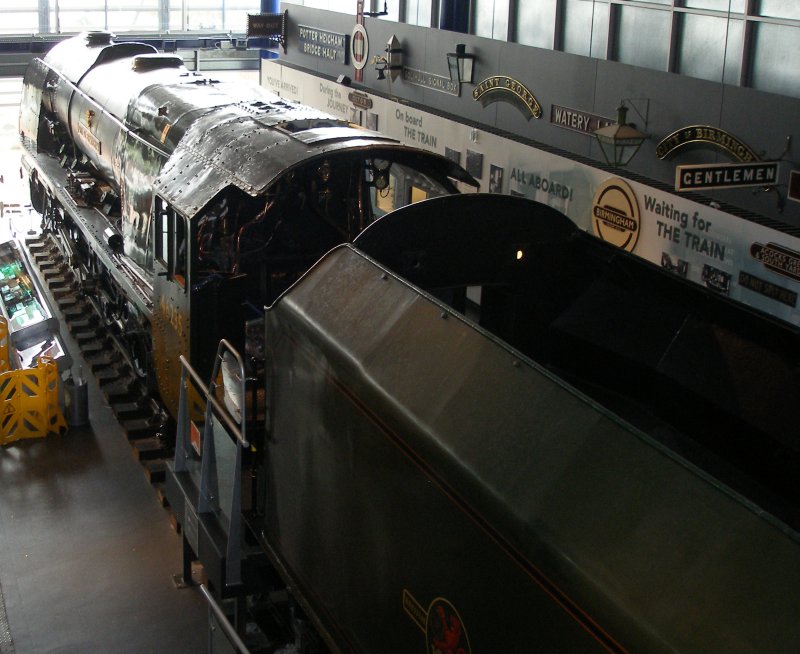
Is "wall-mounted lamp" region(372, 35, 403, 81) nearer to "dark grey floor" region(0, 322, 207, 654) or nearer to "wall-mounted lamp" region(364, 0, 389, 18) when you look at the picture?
"wall-mounted lamp" region(364, 0, 389, 18)

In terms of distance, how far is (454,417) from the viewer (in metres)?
3.60

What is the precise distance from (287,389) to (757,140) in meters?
6.05

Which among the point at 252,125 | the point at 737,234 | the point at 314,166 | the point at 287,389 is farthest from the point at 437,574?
the point at 737,234

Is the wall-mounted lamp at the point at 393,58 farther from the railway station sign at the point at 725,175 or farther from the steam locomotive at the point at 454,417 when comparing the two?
the railway station sign at the point at 725,175

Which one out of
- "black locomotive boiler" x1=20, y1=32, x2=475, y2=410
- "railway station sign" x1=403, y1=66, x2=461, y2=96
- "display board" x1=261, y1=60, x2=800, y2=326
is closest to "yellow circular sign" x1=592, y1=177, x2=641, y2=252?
"display board" x1=261, y1=60, x2=800, y2=326

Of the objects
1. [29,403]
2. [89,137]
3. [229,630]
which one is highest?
[89,137]

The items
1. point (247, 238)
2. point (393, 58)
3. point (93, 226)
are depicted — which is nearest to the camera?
point (247, 238)

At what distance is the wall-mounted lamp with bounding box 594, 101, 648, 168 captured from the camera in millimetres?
10672

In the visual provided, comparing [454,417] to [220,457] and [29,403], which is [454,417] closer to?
[220,457]

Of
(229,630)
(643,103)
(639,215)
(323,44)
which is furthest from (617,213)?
(323,44)

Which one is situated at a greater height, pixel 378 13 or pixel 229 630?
pixel 378 13

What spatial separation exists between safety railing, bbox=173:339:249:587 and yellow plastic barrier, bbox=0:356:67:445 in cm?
326

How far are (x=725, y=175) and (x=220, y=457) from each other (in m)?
5.28

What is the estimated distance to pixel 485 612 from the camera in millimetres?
3328
